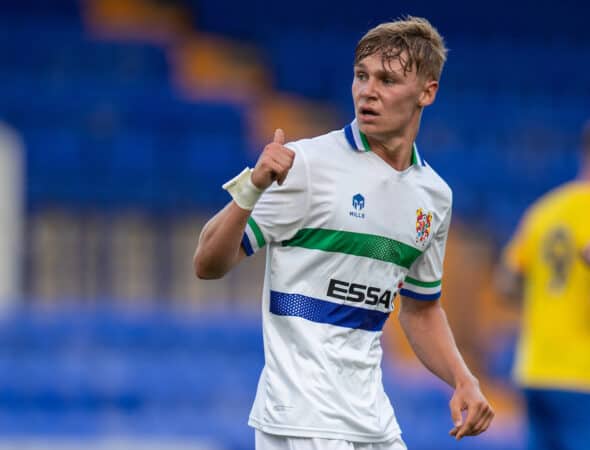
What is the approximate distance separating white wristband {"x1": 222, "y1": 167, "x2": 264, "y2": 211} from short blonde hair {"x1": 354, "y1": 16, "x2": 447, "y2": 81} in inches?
19.3

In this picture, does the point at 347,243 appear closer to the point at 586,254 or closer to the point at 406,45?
the point at 406,45

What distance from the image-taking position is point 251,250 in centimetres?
308


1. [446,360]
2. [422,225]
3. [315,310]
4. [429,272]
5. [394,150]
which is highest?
[394,150]

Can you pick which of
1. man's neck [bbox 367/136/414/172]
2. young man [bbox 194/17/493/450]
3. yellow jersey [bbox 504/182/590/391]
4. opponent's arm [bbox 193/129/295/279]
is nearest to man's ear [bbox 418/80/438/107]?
young man [bbox 194/17/493/450]

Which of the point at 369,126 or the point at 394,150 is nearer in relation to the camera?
the point at 369,126

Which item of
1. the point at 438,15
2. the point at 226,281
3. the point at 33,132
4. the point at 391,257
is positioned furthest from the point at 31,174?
the point at 391,257

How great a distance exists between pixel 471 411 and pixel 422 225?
488mm

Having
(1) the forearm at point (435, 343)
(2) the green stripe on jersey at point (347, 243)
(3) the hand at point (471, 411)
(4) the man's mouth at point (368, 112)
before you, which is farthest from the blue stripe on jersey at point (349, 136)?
(3) the hand at point (471, 411)

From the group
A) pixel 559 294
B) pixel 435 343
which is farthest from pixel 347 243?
pixel 559 294

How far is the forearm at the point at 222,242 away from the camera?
2.91 m

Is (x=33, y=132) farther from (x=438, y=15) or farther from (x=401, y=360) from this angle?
(x=438, y=15)

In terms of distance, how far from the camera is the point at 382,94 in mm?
3117

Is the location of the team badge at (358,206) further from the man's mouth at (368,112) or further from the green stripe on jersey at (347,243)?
the man's mouth at (368,112)

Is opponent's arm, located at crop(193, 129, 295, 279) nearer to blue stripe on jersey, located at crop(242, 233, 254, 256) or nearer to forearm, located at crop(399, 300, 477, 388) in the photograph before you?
blue stripe on jersey, located at crop(242, 233, 254, 256)
